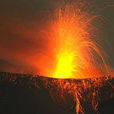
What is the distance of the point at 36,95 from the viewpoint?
1891cm

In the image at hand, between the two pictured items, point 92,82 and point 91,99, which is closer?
point 91,99

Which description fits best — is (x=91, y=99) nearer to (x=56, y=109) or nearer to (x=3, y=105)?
(x=56, y=109)

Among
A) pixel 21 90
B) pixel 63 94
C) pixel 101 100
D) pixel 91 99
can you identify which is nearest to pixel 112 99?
pixel 101 100

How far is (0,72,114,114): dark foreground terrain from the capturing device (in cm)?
1550

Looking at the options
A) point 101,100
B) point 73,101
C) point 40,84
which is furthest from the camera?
point 40,84

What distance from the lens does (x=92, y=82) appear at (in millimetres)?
22844

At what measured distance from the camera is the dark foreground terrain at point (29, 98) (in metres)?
15.5

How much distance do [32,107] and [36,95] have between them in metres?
2.48

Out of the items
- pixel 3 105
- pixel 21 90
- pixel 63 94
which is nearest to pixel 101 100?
pixel 63 94

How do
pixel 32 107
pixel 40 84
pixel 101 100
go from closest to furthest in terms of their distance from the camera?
pixel 32 107 → pixel 101 100 → pixel 40 84

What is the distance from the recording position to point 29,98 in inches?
709

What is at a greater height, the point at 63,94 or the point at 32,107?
the point at 63,94

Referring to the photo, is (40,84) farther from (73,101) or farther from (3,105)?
(3,105)

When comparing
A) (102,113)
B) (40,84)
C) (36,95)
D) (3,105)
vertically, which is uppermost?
(40,84)
